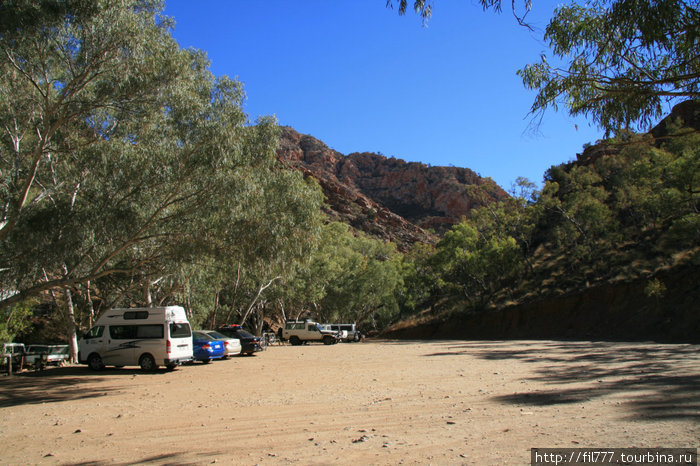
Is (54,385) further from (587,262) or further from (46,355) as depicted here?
(587,262)

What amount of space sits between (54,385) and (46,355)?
20.3 ft

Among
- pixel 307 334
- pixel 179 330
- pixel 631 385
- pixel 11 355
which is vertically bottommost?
pixel 307 334

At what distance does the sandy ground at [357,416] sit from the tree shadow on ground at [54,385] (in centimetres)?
7

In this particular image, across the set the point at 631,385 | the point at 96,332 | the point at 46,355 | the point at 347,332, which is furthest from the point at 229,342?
the point at 347,332

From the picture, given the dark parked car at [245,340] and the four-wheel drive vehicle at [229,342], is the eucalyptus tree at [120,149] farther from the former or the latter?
the dark parked car at [245,340]

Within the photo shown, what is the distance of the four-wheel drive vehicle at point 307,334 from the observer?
110 ft

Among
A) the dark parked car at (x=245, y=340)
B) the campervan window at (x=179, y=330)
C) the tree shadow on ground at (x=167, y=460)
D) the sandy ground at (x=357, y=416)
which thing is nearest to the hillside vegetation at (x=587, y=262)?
the sandy ground at (x=357, y=416)

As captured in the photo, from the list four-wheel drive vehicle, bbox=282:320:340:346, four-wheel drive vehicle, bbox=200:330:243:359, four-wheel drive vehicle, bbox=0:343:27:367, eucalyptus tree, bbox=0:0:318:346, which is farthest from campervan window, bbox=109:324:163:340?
four-wheel drive vehicle, bbox=282:320:340:346

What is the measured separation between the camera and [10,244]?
13.5m

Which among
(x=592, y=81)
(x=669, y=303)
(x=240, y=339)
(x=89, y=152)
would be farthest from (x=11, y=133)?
(x=669, y=303)

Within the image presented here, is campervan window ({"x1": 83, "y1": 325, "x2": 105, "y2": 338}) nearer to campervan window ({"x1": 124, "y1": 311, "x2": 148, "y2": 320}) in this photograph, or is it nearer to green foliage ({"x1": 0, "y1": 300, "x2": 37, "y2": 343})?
campervan window ({"x1": 124, "y1": 311, "x2": 148, "y2": 320})

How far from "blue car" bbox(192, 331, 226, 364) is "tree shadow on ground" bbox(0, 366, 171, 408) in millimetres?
2912

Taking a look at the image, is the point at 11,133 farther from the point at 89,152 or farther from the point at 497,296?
the point at 497,296

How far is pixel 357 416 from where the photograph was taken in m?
7.42
